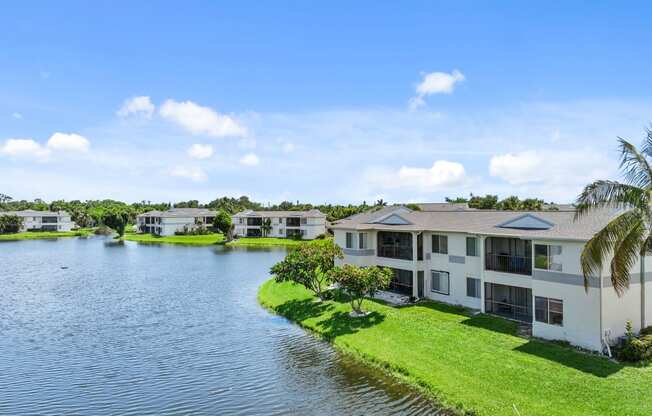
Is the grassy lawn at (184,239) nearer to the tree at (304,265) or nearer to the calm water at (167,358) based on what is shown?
the calm water at (167,358)

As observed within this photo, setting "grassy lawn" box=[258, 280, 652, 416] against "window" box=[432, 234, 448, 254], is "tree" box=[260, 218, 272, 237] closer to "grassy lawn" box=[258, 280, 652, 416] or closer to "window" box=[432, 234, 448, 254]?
"window" box=[432, 234, 448, 254]

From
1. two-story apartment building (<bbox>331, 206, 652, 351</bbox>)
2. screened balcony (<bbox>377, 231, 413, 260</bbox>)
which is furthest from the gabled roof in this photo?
screened balcony (<bbox>377, 231, 413, 260</bbox>)

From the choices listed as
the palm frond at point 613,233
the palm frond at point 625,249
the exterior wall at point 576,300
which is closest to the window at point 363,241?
the exterior wall at point 576,300

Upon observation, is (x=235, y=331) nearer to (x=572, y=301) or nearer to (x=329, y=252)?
(x=329, y=252)

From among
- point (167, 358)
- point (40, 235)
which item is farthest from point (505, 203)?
point (40, 235)

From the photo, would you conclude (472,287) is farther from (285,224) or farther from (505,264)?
(285,224)

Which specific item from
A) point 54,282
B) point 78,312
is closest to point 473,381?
point 78,312

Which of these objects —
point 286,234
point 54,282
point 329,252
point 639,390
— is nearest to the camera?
point 639,390
